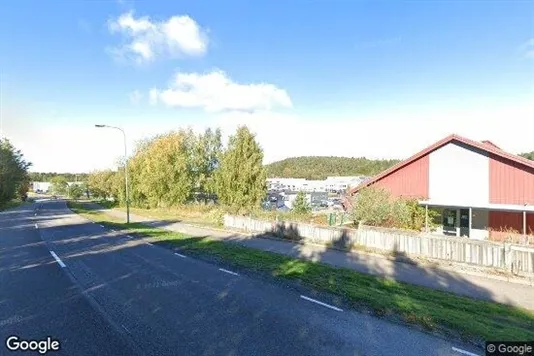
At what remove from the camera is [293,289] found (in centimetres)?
1007

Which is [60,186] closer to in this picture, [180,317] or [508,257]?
[180,317]

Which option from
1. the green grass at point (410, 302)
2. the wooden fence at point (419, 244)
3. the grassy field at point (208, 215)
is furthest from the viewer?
the grassy field at point (208, 215)

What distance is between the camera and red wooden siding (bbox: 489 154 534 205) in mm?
18703

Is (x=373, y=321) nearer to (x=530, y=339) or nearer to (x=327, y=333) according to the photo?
(x=327, y=333)

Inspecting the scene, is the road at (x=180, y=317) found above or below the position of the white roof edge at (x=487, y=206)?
below

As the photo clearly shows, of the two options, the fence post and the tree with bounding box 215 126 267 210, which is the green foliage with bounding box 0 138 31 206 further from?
the fence post

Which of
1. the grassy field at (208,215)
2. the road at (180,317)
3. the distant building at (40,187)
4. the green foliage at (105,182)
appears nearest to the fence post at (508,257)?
the road at (180,317)

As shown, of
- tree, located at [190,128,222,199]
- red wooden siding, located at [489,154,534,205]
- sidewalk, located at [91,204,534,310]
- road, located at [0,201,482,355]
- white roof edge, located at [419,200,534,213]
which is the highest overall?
tree, located at [190,128,222,199]

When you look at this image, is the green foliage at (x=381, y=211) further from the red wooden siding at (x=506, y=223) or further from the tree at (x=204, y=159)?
the tree at (x=204, y=159)

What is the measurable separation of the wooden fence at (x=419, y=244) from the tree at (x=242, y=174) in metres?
7.63

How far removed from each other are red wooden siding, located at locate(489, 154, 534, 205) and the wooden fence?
7.24 m

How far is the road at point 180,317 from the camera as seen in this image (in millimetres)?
6195

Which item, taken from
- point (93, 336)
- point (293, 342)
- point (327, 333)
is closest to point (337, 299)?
point (327, 333)

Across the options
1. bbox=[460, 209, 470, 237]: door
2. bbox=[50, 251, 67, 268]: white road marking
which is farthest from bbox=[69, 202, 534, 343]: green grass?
bbox=[460, 209, 470, 237]: door
